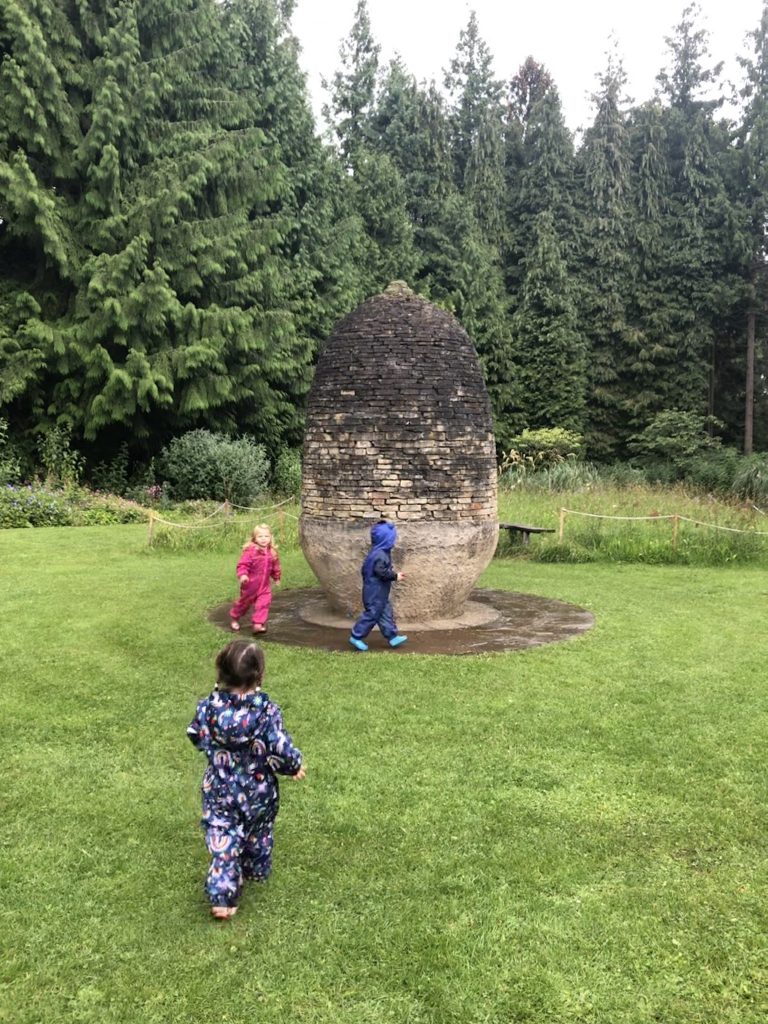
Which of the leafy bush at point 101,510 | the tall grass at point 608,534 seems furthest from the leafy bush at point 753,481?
the leafy bush at point 101,510

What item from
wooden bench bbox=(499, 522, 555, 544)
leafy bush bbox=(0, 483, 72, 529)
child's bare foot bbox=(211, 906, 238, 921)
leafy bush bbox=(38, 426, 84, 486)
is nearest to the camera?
child's bare foot bbox=(211, 906, 238, 921)

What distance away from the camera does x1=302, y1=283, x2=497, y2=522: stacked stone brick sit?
8859 millimetres

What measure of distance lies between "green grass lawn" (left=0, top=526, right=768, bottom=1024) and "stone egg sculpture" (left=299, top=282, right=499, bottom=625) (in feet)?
4.89

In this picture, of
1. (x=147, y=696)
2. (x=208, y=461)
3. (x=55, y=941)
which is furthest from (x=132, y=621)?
(x=208, y=461)

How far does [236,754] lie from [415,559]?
5291 millimetres

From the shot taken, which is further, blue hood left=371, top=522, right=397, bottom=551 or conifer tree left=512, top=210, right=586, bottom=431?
conifer tree left=512, top=210, right=586, bottom=431

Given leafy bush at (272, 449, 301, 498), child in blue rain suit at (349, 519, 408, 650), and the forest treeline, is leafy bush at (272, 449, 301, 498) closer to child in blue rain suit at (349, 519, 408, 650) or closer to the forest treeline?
the forest treeline

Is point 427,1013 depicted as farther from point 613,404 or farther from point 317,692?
point 613,404

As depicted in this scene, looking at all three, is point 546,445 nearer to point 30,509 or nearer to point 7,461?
point 7,461

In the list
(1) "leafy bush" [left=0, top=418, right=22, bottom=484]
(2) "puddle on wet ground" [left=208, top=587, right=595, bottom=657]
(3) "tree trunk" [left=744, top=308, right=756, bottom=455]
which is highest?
(3) "tree trunk" [left=744, top=308, right=756, bottom=455]

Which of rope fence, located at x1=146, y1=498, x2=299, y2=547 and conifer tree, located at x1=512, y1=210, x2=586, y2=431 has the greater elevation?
conifer tree, located at x1=512, y1=210, x2=586, y2=431

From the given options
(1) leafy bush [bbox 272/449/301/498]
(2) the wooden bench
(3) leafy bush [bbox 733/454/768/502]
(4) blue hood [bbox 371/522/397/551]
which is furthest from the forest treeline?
(4) blue hood [bbox 371/522/397/551]

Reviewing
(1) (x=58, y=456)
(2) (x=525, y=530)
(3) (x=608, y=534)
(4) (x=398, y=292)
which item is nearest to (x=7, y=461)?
(1) (x=58, y=456)

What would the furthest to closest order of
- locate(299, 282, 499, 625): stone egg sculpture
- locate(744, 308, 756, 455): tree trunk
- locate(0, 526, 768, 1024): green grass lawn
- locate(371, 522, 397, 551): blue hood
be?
locate(744, 308, 756, 455): tree trunk, locate(299, 282, 499, 625): stone egg sculpture, locate(371, 522, 397, 551): blue hood, locate(0, 526, 768, 1024): green grass lawn
